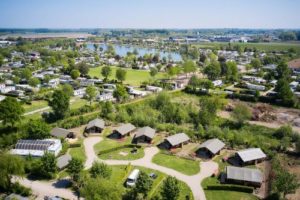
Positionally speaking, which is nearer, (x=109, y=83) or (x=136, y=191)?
(x=136, y=191)

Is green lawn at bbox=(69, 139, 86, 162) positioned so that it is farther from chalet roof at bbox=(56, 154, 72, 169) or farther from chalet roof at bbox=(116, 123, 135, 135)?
chalet roof at bbox=(116, 123, 135, 135)

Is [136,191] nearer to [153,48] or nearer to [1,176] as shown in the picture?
[1,176]

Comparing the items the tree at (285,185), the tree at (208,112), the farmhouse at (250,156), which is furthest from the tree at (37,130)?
the tree at (285,185)

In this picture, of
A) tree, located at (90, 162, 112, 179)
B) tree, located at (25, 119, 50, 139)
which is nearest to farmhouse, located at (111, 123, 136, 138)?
tree, located at (25, 119, 50, 139)

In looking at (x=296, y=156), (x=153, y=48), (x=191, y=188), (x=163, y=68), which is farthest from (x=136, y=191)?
(x=153, y=48)

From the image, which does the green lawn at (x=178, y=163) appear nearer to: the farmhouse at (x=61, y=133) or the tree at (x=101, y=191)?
the tree at (x=101, y=191)

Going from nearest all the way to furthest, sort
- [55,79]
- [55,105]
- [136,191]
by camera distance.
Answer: [136,191] < [55,105] < [55,79]
